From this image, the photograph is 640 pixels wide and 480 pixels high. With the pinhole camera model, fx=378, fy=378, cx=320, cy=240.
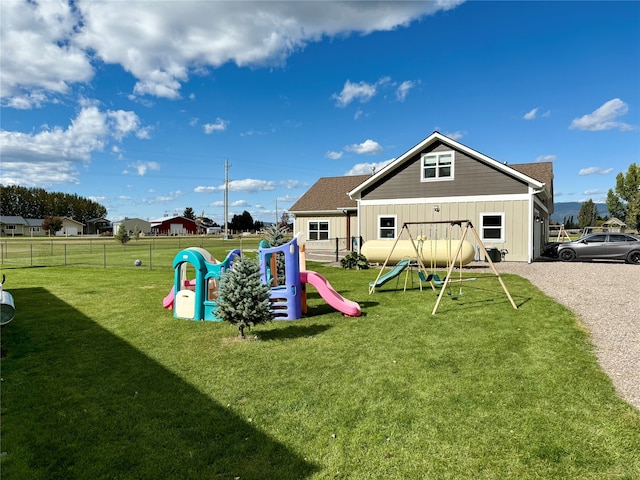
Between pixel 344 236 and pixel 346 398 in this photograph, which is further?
pixel 344 236

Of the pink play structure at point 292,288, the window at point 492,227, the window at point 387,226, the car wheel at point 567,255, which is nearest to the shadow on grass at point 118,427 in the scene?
the pink play structure at point 292,288

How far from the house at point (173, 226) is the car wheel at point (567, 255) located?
8905cm

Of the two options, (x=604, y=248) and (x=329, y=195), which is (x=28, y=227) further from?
(x=604, y=248)

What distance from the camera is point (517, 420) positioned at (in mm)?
3992

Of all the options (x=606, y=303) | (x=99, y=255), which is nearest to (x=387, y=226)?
(x=606, y=303)

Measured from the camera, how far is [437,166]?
19938 mm

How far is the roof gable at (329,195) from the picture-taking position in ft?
89.5

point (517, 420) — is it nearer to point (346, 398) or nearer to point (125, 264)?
point (346, 398)

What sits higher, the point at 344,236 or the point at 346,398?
the point at 344,236

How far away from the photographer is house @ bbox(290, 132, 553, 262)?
18531 mm

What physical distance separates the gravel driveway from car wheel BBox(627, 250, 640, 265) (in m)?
2.46

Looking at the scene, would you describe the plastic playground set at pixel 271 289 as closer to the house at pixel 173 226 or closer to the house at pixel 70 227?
the house at pixel 173 226

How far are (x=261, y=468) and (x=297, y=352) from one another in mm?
2998

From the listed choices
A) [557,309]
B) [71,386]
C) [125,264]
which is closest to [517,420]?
[71,386]
